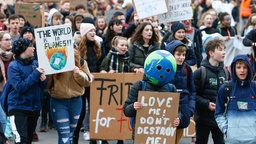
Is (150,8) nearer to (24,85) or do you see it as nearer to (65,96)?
(65,96)

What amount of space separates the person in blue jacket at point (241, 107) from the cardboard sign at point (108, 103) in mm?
2888

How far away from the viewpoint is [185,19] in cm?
1233

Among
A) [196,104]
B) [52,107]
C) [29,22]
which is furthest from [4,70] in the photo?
[29,22]

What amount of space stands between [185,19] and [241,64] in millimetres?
5117

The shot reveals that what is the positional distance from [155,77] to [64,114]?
2407 millimetres

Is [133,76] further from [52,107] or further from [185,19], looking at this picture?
[185,19]

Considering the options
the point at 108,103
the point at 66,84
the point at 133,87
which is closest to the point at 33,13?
the point at 108,103

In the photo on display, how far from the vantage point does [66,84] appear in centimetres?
905

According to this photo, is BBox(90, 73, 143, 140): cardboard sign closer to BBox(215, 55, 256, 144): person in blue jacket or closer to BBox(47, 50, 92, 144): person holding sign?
BBox(47, 50, 92, 144): person holding sign

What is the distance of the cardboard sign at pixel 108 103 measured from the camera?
10055mm

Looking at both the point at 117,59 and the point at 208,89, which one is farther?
the point at 117,59

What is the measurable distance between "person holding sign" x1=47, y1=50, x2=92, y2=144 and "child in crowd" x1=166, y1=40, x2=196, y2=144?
1447 mm

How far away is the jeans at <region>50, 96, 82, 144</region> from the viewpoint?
9031 millimetres

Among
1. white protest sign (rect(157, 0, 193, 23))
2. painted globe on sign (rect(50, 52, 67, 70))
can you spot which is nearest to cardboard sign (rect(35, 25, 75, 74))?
painted globe on sign (rect(50, 52, 67, 70))
